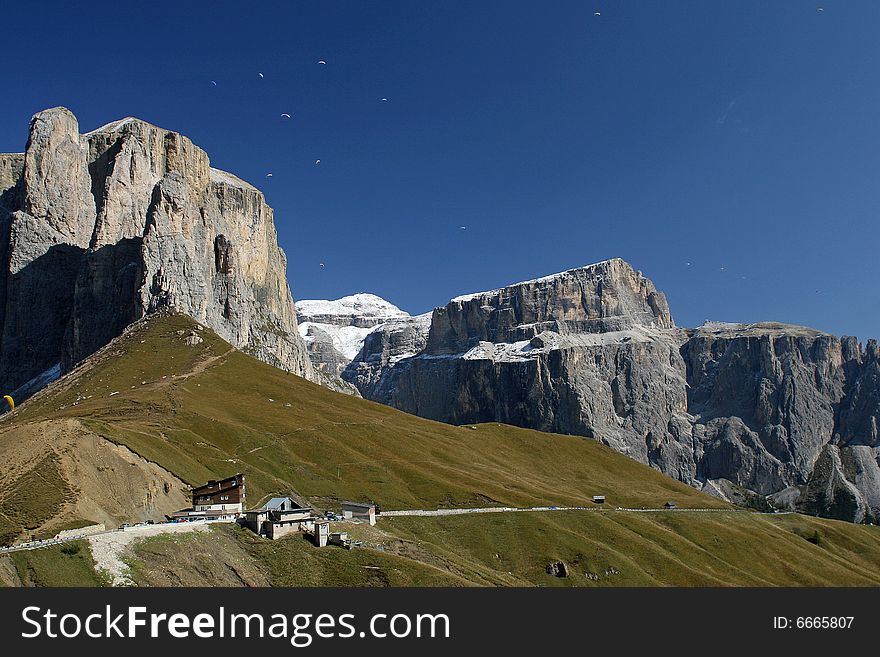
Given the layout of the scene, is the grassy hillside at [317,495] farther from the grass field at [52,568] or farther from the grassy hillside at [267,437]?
the grassy hillside at [267,437]

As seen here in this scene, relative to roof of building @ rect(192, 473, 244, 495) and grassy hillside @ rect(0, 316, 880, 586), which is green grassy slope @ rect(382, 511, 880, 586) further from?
roof of building @ rect(192, 473, 244, 495)

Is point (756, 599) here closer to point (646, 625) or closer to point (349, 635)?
point (646, 625)

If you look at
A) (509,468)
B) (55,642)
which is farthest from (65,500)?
(509,468)

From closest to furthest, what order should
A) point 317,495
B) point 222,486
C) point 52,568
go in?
point 52,568 < point 222,486 < point 317,495

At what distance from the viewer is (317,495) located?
122m

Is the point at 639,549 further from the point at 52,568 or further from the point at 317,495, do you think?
the point at 52,568

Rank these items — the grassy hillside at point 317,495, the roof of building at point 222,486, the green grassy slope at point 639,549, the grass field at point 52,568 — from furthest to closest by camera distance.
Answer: the green grassy slope at point 639,549 → the roof of building at point 222,486 → the grassy hillside at point 317,495 → the grass field at point 52,568

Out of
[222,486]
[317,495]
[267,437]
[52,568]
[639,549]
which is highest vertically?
[267,437]

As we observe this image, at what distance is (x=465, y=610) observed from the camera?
143 ft

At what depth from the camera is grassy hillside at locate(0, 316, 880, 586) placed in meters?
70.7

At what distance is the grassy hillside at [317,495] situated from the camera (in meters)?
70.7

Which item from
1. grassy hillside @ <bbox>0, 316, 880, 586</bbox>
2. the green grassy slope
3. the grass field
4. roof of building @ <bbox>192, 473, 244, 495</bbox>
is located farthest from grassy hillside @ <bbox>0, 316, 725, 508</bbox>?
the grass field

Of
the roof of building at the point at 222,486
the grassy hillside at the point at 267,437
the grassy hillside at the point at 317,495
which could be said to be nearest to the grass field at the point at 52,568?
the grassy hillside at the point at 317,495

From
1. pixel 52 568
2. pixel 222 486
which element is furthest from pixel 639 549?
pixel 52 568
